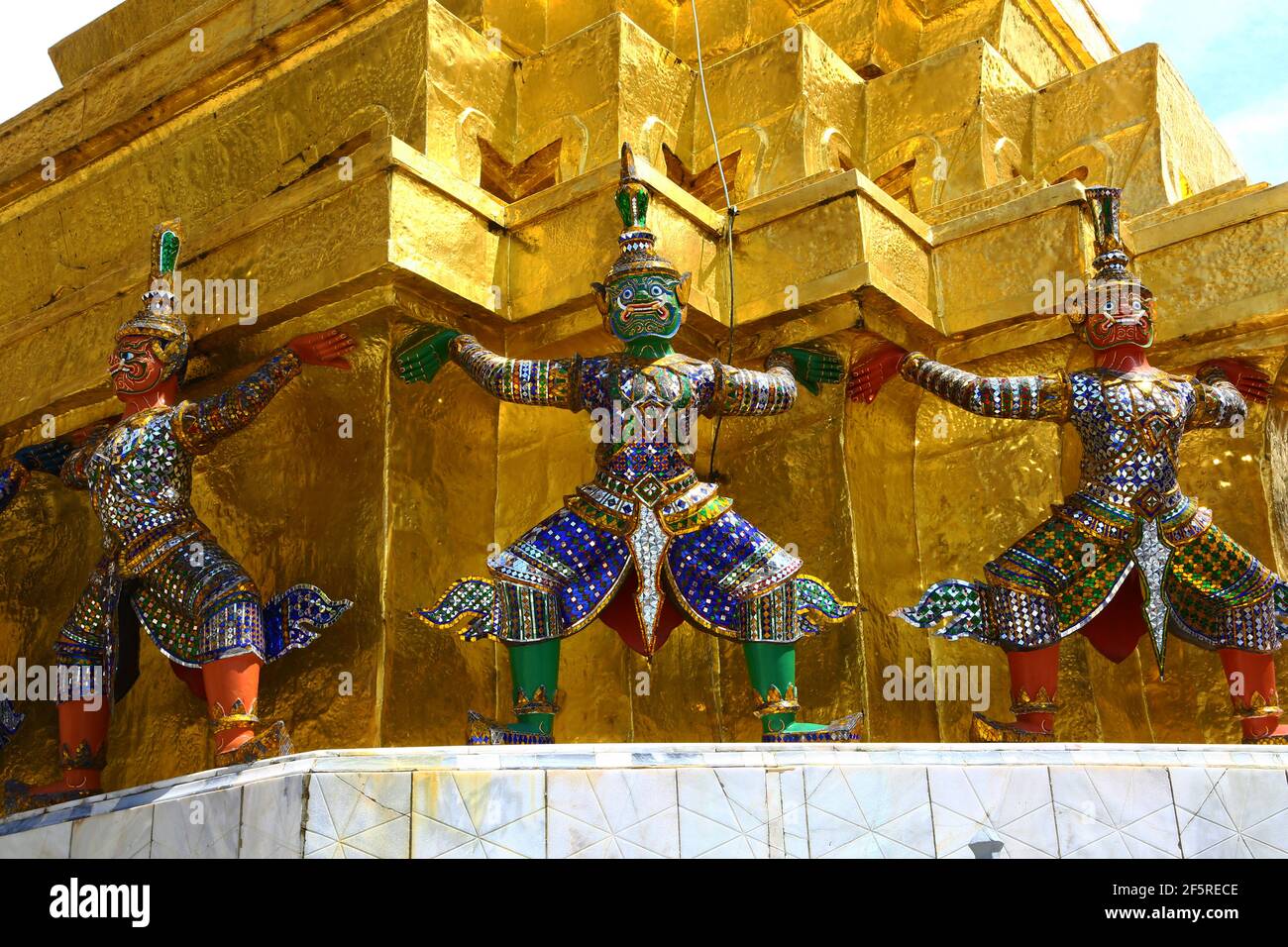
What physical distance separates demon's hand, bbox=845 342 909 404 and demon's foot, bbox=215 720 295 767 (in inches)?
117

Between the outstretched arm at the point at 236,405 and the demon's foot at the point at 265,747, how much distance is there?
1321 millimetres

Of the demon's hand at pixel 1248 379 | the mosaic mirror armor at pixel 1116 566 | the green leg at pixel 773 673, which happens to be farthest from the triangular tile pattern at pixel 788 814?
the demon's hand at pixel 1248 379

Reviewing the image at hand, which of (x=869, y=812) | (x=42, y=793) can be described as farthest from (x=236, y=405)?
(x=869, y=812)

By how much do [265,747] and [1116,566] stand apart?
3.43m

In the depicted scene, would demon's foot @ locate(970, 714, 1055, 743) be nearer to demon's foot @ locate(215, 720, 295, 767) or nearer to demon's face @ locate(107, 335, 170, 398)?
demon's foot @ locate(215, 720, 295, 767)

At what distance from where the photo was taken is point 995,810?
5289 mm

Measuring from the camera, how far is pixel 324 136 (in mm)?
8555

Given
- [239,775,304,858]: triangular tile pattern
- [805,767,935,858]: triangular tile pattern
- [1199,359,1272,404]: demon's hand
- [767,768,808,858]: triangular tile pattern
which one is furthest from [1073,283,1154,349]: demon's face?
[239,775,304,858]: triangular tile pattern

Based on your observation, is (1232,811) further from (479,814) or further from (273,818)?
(273,818)

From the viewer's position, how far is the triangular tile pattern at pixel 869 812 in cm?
A: 523

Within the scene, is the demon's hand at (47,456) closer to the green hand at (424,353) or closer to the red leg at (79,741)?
the red leg at (79,741)

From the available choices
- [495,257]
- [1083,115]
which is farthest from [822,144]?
[495,257]
